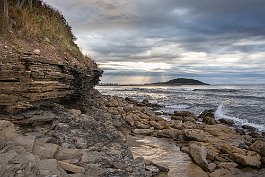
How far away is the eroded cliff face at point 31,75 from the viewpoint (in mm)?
10344

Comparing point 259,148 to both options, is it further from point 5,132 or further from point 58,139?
point 5,132

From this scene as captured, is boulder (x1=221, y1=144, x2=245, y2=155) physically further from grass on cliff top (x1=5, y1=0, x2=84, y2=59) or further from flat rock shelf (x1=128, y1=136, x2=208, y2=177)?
grass on cliff top (x1=5, y1=0, x2=84, y2=59)

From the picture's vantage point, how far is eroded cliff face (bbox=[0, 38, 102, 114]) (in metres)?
10.3

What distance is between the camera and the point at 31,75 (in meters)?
11.1

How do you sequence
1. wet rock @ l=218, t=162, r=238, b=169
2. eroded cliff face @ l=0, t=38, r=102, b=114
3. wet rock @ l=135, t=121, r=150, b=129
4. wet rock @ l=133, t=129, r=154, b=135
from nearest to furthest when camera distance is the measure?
eroded cliff face @ l=0, t=38, r=102, b=114
wet rock @ l=218, t=162, r=238, b=169
wet rock @ l=133, t=129, r=154, b=135
wet rock @ l=135, t=121, r=150, b=129

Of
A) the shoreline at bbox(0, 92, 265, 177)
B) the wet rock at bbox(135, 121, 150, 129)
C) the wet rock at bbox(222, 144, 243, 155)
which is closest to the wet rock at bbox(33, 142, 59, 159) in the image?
the shoreline at bbox(0, 92, 265, 177)

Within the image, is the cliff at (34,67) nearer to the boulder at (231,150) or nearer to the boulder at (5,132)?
the boulder at (5,132)

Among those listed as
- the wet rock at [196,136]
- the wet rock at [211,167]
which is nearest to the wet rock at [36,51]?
the wet rock at [211,167]

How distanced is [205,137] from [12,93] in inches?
358

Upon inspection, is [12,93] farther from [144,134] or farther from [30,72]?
[144,134]

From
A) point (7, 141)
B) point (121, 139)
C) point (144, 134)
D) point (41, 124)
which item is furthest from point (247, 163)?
point (7, 141)

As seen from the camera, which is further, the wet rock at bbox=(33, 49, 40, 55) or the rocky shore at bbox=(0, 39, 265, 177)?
the wet rock at bbox=(33, 49, 40, 55)

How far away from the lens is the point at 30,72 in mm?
10984

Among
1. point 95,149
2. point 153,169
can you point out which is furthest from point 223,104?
point 95,149
